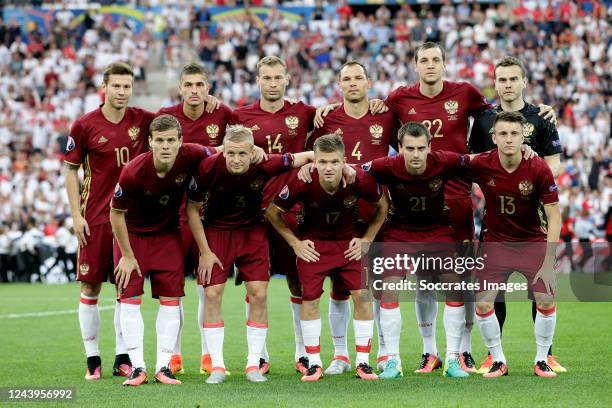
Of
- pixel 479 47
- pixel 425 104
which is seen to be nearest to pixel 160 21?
pixel 479 47

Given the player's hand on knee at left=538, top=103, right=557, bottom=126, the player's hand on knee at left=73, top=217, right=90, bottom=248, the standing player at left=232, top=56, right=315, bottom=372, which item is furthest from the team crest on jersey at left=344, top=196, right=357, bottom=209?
the player's hand on knee at left=73, top=217, right=90, bottom=248

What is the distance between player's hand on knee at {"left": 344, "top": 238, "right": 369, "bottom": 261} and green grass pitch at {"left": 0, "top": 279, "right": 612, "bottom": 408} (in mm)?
1030

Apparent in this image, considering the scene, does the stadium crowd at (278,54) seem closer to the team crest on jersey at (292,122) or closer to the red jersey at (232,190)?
the team crest on jersey at (292,122)

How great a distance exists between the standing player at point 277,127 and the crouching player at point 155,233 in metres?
0.85

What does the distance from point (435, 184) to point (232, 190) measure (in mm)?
1726

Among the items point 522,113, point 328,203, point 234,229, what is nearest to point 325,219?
point 328,203

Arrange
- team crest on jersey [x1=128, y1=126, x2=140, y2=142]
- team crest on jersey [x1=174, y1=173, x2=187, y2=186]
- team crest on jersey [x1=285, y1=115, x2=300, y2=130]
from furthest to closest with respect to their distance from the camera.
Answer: team crest on jersey [x1=285, y1=115, x2=300, y2=130] → team crest on jersey [x1=128, y1=126, x2=140, y2=142] → team crest on jersey [x1=174, y1=173, x2=187, y2=186]

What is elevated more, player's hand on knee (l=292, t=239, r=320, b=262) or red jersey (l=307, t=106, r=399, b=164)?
red jersey (l=307, t=106, r=399, b=164)

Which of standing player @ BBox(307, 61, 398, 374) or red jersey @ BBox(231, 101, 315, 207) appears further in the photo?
red jersey @ BBox(231, 101, 315, 207)

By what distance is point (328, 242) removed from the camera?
9719 mm

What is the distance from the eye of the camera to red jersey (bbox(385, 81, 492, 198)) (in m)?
10.2

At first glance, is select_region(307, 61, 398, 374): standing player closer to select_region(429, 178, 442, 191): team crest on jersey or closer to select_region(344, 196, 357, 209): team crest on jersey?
select_region(344, 196, 357, 209): team crest on jersey

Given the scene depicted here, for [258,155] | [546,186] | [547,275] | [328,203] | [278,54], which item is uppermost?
[278,54]

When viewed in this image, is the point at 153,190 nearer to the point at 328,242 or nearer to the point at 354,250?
the point at 328,242
